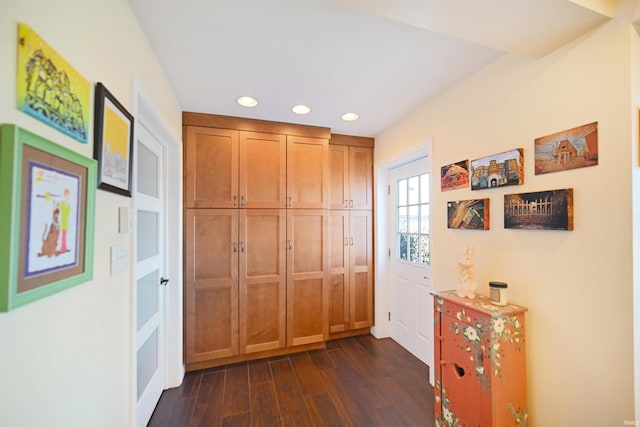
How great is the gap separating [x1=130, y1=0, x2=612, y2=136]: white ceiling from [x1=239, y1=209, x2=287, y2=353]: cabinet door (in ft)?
3.69

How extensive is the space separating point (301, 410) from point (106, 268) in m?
1.66

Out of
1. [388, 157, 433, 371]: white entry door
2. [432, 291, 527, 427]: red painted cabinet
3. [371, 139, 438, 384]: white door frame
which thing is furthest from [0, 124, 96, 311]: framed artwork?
[371, 139, 438, 384]: white door frame

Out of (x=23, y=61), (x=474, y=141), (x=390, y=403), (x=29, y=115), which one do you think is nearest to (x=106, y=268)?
(x=29, y=115)

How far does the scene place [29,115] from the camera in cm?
63

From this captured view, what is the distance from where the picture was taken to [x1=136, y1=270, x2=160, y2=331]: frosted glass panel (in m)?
1.67

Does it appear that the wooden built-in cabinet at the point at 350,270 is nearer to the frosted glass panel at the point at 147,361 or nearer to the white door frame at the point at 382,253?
the white door frame at the point at 382,253

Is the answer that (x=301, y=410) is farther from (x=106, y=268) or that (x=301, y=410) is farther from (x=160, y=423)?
(x=106, y=268)

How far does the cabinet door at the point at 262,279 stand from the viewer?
2516mm

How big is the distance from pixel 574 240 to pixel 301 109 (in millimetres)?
2100

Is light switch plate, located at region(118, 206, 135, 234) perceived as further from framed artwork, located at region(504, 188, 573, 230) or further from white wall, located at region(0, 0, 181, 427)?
framed artwork, located at region(504, 188, 573, 230)

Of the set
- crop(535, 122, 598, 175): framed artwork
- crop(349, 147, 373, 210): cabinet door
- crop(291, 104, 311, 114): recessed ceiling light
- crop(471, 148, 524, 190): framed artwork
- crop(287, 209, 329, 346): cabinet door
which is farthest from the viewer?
crop(349, 147, 373, 210): cabinet door

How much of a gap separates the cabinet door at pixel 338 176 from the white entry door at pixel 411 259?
562 mm

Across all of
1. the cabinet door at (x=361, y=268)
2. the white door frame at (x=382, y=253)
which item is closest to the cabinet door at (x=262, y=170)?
the cabinet door at (x=361, y=268)

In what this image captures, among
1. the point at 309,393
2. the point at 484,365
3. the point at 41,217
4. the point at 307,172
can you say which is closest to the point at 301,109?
the point at 307,172
